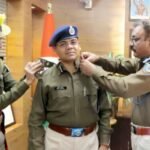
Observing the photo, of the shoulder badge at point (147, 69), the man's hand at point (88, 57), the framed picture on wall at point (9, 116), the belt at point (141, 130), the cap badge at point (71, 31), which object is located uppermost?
the cap badge at point (71, 31)

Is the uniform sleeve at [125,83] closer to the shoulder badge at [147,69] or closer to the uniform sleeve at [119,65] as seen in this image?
the shoulder badge at [147,69]

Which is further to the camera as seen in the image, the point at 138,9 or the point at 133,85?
the point at 138,9

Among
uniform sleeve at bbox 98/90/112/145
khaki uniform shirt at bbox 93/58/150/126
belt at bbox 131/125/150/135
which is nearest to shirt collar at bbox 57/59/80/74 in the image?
khaki uniform shirt at bbox 93/58/150/126

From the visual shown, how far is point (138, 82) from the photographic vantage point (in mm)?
2191

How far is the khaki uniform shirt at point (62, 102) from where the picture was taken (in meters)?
2.25

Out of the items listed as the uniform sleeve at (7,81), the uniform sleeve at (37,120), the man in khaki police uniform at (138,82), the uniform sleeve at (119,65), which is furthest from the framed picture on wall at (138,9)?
the uniform sleeve at (37,120)

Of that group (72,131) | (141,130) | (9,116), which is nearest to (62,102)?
(72,131)

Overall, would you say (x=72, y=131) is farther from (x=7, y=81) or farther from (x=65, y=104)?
(x=7, y=81)

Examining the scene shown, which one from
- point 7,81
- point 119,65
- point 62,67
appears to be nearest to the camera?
point 62,67

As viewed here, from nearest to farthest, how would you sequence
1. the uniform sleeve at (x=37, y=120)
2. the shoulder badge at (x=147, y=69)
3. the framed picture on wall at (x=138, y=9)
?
the shoulder badge at (x=147, y=69) → the uniform sleeve at (x=37, y=120) → the framed picture on wall at (x=138, y=9)

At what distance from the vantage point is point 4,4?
3.44m

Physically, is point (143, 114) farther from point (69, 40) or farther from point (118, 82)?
point (69, 40)

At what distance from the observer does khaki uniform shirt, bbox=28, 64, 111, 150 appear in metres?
2.25

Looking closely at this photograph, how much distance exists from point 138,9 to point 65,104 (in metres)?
3.18
